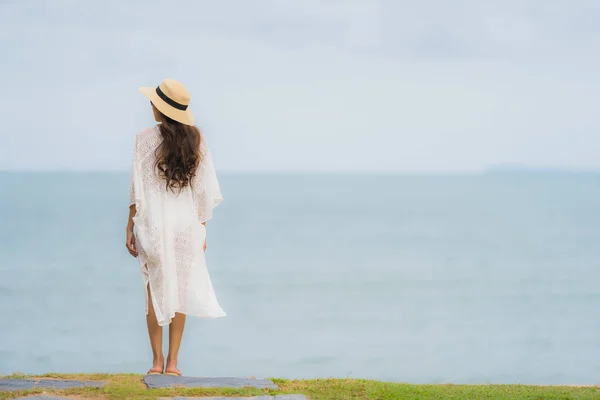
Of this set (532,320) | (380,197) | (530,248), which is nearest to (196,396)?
(532,320)

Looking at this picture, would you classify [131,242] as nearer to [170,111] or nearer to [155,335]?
[155,335]

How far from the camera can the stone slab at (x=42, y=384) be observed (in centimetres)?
402

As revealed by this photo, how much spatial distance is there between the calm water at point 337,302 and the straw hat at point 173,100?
2.26 meters

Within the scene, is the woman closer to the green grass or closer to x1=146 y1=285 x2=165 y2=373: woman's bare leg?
x1=146 y1=285 x2=165 y2=373: woman's bare leg

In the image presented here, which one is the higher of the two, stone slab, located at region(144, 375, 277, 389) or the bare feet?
the bare feet

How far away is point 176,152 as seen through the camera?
14.1 feet

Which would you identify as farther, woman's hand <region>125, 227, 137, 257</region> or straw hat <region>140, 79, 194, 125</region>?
woman's hand <region>125, 227, 137, 257</region>

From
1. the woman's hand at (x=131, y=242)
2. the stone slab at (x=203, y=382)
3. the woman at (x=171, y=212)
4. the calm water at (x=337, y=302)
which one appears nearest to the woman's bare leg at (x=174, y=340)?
the woman at (x=171, y=212)

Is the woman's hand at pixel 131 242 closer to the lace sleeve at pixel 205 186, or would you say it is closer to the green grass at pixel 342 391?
the lace sleeve at pixel 205 186

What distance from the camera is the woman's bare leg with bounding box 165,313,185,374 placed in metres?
4.42

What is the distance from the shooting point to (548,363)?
1141 cm

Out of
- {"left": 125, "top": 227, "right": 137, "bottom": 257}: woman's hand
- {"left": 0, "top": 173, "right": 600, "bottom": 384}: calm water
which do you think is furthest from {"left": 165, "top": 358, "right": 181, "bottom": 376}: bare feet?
{"left": 0, "top": 173, "right": 600, "bottom": 384}: calm water

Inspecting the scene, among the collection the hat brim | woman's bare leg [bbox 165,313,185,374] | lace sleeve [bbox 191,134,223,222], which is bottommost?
woman's bare leg [bbox 165,313,185,374]

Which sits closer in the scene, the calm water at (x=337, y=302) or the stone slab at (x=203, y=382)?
the stone slab at (x=203, y=382)
